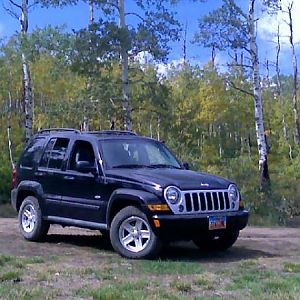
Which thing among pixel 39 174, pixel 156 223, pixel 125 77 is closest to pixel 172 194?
pixel 156 223

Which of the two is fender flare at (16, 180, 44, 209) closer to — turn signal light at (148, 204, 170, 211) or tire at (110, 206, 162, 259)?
tire at (110, 206, 162, 259)

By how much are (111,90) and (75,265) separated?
15990 mm

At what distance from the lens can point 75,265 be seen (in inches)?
359

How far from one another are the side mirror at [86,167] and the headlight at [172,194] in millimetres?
1492

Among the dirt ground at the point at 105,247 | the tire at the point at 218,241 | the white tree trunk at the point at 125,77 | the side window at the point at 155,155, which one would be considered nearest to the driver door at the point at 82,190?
the dirt ground at the point at 105,247

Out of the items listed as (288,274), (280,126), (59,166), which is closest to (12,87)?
(280,126)

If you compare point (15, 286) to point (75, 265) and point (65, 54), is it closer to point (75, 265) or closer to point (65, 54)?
point (75, 265)

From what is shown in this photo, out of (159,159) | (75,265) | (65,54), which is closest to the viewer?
(75,265)

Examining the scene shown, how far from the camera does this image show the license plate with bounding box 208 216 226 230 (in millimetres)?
9942

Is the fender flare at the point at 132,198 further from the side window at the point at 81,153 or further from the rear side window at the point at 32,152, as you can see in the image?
the rear side window at the point at 32,152

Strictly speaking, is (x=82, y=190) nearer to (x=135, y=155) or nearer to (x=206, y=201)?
(x=135, y=155)

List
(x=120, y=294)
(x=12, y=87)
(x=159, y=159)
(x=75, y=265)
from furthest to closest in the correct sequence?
(x=12, y=87), (x=159, y=159), (x=75, y=265), (x=120, y=294)

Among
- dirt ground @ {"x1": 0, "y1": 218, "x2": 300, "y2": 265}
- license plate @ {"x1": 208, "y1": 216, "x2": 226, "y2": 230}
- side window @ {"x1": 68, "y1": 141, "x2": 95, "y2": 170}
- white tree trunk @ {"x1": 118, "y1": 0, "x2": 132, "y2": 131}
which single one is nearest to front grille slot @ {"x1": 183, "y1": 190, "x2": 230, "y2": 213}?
license plate @ {"x1": 208, "y1": 216, "x2": 226, "y2": 230}

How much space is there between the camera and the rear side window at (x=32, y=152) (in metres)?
12.0
